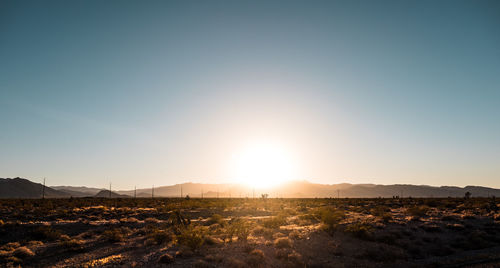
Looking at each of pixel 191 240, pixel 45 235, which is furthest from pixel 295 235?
pixel 45 235

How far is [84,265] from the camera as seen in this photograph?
13898 mm

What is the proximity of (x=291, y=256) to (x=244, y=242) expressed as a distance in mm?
3887

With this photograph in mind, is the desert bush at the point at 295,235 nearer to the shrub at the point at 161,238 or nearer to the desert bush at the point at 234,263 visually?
the desert bush at the point at 234,263

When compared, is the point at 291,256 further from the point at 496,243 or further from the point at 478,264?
the point at 496,243

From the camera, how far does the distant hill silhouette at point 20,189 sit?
6796 inches

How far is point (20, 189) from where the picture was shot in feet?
595

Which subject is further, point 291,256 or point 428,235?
point 428,235

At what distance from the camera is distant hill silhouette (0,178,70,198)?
566 ft

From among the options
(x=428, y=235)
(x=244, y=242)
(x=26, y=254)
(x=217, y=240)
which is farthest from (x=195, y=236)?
(x=428, y=235)

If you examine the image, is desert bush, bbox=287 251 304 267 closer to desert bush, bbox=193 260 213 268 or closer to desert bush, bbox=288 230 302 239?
desert bush, bbox=288 230 302 239

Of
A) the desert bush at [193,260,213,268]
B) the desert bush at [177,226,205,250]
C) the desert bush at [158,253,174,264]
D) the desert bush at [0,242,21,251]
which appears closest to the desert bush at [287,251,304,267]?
the desert bush at [193,260,213,268]

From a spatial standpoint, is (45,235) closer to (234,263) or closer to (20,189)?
(234,263)

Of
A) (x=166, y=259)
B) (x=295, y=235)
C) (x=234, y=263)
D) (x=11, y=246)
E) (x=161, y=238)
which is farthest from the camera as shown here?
(x=295, y=235)

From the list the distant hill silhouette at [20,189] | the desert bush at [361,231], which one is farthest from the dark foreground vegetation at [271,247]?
the distant hill silhouette at [20,189]
